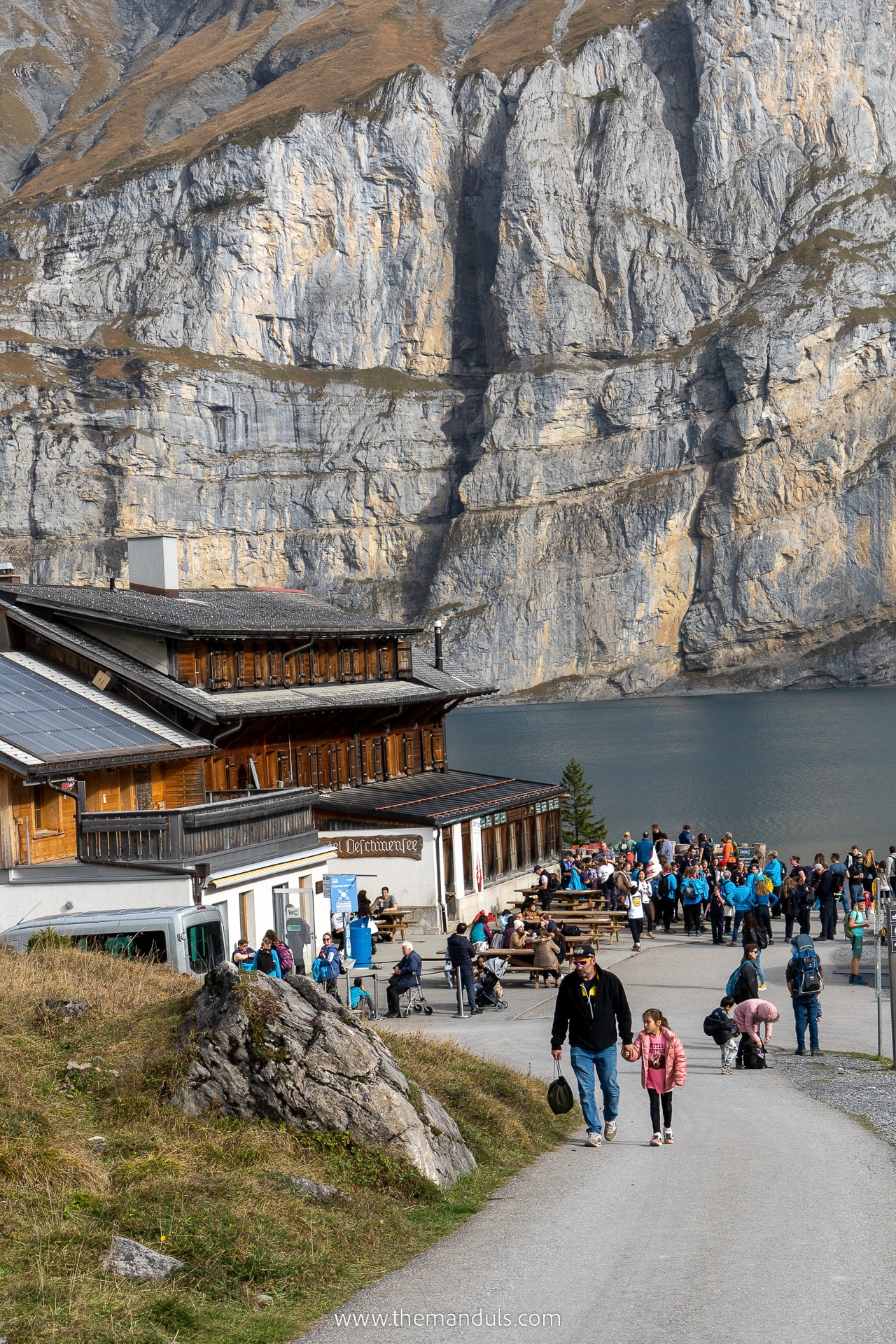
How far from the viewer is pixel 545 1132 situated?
14758 millimetres

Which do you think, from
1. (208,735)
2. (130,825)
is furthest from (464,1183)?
(208,735)

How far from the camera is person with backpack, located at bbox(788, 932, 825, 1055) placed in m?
20.1

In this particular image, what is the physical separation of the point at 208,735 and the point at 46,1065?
21928mm

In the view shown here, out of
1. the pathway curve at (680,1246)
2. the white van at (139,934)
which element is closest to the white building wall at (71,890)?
the white van at (139,934)

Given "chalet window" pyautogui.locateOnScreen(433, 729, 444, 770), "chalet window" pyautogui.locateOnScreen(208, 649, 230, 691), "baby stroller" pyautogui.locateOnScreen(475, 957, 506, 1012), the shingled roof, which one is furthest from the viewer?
"chalet window" pyautogui.locateOnScreen(433, 729, 444, 770)

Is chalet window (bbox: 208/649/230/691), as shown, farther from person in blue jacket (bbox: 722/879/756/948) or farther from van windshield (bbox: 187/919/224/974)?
person in blue jacket (bbox: 722/879/756/948)

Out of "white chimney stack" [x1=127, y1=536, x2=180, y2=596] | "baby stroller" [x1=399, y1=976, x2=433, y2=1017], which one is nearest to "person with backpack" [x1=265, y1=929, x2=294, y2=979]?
"baby stroller" [x1=399, y1=976, x2=433, y2=1017]

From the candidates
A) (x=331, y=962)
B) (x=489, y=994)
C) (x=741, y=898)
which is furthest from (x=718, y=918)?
(x=331, y=962)

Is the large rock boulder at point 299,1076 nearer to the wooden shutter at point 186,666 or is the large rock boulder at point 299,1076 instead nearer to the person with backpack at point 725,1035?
the person with backpack at point 725,1035

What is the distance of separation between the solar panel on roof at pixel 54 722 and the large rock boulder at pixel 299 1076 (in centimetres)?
1583

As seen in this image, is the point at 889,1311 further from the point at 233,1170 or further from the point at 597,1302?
the point at 233,1170

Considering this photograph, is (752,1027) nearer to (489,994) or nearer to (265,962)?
(489,994)

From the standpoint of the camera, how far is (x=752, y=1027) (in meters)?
19.6

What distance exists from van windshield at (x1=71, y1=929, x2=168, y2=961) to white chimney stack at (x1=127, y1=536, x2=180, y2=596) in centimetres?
2239
